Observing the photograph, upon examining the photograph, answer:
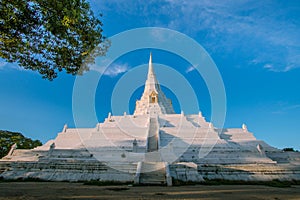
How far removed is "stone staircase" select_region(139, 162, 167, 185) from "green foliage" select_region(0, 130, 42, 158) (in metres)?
25.9

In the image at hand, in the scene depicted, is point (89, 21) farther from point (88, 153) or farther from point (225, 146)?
point (225, 146)

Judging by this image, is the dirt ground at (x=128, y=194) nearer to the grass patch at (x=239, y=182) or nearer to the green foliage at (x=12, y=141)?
the grass patch at (x=239, y=182)

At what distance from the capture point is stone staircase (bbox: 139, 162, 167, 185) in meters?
9.47

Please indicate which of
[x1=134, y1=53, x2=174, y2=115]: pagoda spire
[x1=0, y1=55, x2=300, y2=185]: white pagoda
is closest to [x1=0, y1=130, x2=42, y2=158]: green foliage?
[x1=0, y1=55, x2=300, y2=185]: white pagoda

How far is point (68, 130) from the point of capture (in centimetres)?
2822

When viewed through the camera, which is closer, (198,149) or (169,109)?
(198,149)

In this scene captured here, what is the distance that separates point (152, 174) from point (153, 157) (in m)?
6.41

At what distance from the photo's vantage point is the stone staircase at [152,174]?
9.47m

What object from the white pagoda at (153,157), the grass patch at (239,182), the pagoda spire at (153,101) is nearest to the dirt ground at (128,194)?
the white pagoda at (153,157)

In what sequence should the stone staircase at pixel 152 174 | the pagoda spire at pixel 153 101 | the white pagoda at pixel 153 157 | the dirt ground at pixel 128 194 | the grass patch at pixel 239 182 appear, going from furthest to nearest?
the pagoda spire at pixel 153 101 → the white pagoda at pixel 153 157 → the grass patch at pixel 239 182 → the stone staircase at pixel 152 174 → the dirt ground at pixel 128 194

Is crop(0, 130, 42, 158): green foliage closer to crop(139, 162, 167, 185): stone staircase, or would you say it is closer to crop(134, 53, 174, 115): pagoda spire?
crop(134, 53, 174, 115): pagoda spire

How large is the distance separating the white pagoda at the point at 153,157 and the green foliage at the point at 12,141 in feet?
24.4

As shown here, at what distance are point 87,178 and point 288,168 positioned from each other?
41.8 feet

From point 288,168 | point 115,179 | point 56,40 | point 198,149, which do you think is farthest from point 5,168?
point 288,168
